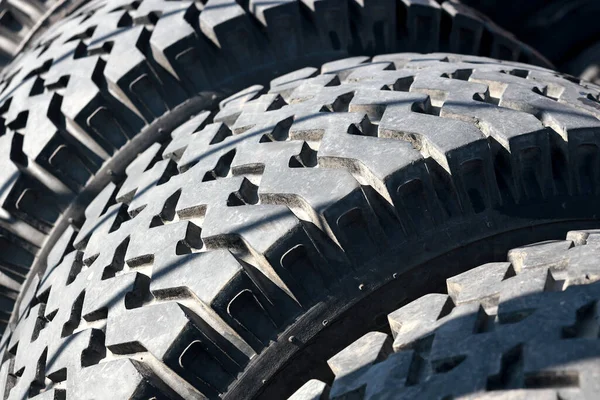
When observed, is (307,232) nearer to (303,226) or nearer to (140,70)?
(303,226)

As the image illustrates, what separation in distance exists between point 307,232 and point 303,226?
0.7 inches

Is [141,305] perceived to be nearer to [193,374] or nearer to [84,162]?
[193,374]

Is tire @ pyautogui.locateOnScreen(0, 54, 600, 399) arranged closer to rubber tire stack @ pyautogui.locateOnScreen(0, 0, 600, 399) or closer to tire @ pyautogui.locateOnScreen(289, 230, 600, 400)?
rubber tire stack @ pyautogui.locateOnScreen(0, 0, 600, 399)

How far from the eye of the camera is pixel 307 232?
1832 mm

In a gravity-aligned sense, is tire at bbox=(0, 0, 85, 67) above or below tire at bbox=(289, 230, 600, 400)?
above

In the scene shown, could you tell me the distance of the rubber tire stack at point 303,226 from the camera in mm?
1797

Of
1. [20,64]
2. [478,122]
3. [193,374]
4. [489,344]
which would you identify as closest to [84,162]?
[20,64]

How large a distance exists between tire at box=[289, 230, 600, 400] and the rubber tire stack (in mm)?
10

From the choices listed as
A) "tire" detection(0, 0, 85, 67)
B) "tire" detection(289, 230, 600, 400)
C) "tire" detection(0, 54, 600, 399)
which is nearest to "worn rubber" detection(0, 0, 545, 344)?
"tire" detection(0, 54, 600, 399)

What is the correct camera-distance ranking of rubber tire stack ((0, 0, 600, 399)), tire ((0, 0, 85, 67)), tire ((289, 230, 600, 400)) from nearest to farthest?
tire ((289, 230, 600, 400)) < rubber tire stack ((0, 0, 600, 399)) < tire ((0, 0, 85, 67))

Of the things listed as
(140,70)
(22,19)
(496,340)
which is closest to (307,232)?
(496,340)

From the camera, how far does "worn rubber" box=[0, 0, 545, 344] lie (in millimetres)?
2723

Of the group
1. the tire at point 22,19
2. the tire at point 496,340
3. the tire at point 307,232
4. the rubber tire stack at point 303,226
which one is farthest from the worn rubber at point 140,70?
the tire at point 496,340

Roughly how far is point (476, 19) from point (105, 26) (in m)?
1.43
